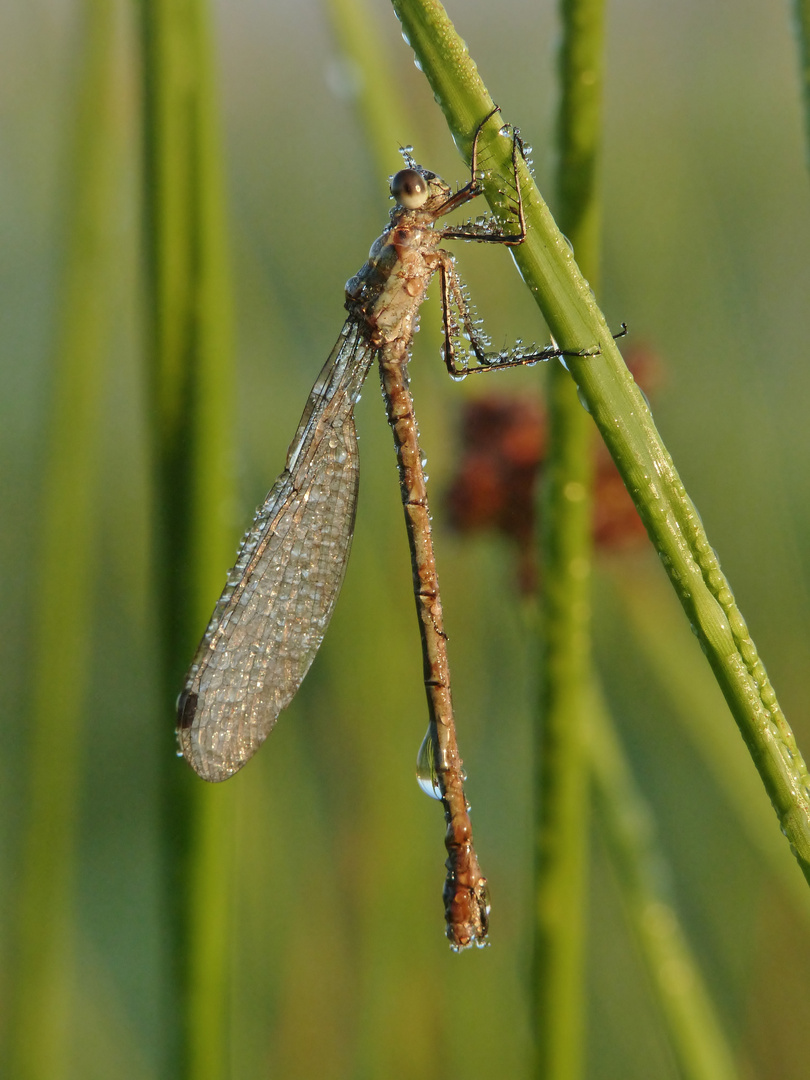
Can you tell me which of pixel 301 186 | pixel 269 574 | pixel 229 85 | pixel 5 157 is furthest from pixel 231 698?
pixel 229 85

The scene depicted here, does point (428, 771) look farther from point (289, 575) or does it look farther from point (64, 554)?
point (64, 554)

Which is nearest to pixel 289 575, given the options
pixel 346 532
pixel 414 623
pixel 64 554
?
pixel 346 532

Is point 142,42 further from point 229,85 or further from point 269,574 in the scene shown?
point 229,85

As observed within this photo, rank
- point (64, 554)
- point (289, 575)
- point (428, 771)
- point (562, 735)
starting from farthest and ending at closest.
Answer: point (289, 575)
point (64, 554)
point (428, 771)
point (562, 735)

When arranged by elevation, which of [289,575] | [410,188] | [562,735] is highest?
[410,188]

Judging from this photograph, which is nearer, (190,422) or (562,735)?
(562,735)

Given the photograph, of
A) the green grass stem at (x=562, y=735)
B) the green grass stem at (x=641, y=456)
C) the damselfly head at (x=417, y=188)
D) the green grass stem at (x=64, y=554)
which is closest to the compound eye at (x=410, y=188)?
the damselfly head at (x=417, y=188)
